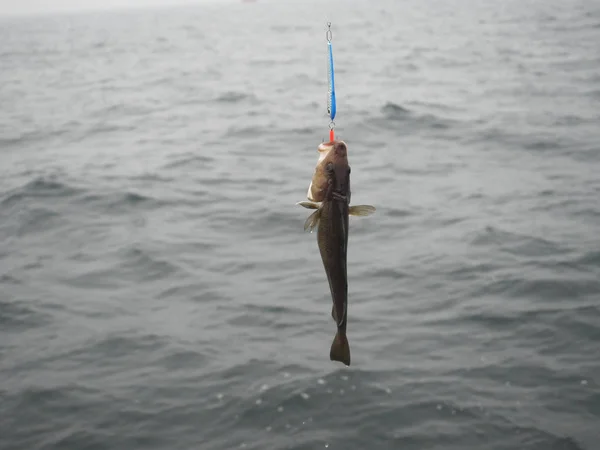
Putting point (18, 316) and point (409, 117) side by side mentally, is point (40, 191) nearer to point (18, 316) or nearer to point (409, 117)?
point (18, 316)

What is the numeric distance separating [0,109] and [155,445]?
20553 millimetres

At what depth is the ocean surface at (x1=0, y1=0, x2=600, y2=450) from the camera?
7.22 metres

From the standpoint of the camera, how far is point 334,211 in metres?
4.08

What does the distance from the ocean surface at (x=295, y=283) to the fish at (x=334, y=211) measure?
310 cm

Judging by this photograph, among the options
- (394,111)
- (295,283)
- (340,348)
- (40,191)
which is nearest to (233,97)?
(394,111)

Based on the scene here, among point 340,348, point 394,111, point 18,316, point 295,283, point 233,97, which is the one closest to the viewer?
point 340,348

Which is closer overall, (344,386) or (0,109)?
(344,386)

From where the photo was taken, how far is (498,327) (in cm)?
856

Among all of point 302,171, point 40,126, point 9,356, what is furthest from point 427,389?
point 40,126

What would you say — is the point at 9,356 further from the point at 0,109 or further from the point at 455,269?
the point at 0,109

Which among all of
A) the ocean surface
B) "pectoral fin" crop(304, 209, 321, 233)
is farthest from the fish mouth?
the ocean surface

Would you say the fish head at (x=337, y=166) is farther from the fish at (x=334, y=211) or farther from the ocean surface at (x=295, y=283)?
the ocean surface at (x=295, y=283)

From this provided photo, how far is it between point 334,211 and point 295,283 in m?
5.77

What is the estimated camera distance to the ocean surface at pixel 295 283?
23.7 ft
